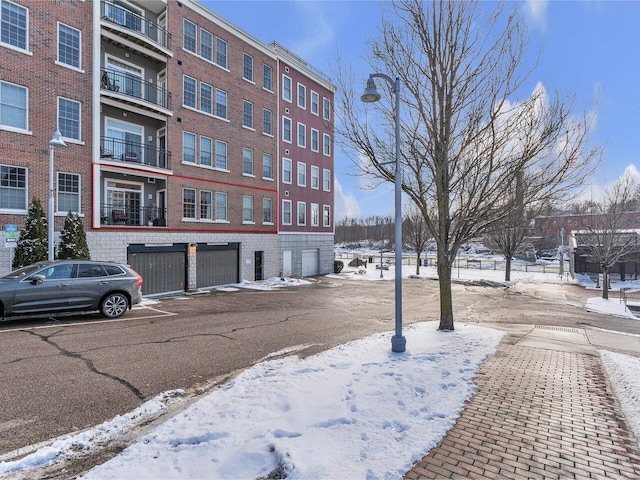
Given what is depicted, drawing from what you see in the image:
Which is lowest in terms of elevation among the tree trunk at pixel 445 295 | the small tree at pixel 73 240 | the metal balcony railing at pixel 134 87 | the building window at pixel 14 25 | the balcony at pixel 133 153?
the tree trunk at pixel 445 295

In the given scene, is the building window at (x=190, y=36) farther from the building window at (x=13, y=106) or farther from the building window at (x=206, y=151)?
the building window at (x=13, y=106)

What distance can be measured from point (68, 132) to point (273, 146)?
42.9 feet

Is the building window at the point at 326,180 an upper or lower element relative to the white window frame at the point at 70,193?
upper

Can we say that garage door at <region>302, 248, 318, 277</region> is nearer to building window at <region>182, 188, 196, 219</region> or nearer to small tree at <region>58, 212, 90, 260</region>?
building window at <region>182, 188, 196, 219</region>

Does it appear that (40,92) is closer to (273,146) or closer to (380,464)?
(273,146)

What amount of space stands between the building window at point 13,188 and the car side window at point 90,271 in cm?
691

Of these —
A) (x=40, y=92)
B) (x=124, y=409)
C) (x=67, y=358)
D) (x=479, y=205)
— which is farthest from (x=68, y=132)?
(x=479, y=205)

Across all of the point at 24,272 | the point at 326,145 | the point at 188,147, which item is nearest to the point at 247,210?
the point at 188,147

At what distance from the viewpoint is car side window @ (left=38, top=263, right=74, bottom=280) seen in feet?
31.7

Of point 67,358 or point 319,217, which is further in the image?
point 319,217

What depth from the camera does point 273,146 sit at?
2614cm

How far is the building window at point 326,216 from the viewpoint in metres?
31.7

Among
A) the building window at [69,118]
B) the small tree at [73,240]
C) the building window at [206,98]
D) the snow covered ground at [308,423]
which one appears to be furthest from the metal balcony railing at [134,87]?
the snow covered ground at [308,423]

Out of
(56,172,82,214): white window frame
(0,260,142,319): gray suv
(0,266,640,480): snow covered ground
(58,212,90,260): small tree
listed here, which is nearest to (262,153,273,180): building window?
(56,172,82,214): white window frame
